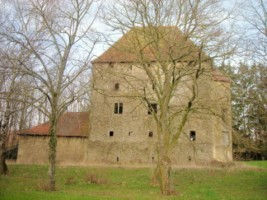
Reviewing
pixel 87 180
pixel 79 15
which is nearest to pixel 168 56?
pixel 79 15

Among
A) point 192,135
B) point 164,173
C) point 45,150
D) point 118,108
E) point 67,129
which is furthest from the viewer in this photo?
point 118,108

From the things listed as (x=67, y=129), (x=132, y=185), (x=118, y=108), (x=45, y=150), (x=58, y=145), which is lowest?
(x=132, y=185)

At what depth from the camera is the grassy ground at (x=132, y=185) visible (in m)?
13.4

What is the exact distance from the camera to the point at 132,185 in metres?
18.2

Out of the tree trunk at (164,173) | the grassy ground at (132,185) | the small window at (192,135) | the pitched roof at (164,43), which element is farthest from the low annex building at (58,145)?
the tree trunk at (164,173)

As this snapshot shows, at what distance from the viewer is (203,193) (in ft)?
49.0

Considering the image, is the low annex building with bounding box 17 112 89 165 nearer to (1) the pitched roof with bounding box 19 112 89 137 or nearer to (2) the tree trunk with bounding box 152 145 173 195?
(1) the pitched roof with bounding box 19 112 89 137

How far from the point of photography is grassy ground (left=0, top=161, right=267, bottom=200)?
13.4 m

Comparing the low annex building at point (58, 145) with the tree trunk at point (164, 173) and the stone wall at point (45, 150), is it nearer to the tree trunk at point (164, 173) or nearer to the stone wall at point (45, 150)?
the stone wall at point (45, 150)

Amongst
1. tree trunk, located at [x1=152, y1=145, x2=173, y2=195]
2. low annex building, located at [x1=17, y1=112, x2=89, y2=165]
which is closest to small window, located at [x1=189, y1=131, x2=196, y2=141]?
low annex building, located at [x1=17, y1=112, x2=89, y2=165]

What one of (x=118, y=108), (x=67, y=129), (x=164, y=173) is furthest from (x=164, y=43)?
(x=67, y=129)

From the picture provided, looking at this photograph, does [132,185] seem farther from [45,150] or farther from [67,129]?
[45,150]

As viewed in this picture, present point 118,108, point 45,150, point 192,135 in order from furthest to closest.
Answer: point 118,108, point 192,135, point 45,150

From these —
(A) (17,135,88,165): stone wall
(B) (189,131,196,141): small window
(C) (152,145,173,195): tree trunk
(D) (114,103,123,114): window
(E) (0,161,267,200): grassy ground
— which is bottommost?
(E) (0,161,267,200): grassy ground
